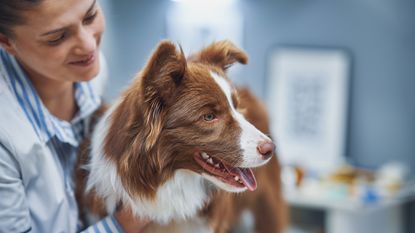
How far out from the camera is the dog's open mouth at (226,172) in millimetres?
1262

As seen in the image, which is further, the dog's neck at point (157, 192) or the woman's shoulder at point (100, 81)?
the woman's shoulder at point (100, 81)

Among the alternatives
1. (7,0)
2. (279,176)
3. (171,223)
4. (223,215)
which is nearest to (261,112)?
(279,176)

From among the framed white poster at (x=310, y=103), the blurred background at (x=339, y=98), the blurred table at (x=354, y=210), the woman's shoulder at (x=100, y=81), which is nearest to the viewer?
the woman's shoulder at (x=100, y=81)

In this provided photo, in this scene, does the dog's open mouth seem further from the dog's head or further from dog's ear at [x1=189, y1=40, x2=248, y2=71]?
dog's ear at [x1=189, y1=40, x2=248, y2=71]

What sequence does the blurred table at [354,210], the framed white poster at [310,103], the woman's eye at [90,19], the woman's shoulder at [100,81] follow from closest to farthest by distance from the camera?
the woman's eye at [90,19]
the woman's shoulder at [100,81]
the blurred table at [354,210]
the framed white poster at [310,103]

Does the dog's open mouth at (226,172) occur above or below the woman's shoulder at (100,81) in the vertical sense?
below

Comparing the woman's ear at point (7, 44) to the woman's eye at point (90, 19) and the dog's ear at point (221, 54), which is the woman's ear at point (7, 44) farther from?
the dog's ear at point (221, 54)

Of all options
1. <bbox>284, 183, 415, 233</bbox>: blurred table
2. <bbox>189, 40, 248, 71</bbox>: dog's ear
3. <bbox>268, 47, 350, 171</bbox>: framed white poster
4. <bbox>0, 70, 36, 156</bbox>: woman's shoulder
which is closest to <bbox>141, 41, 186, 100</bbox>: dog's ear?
<bbox>189, 40, 248, 71</bbox>: dog's ear

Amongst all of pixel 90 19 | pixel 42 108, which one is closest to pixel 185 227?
pixel 42 108

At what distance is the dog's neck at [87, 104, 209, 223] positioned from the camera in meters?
1.35

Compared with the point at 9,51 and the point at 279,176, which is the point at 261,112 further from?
the point at 9,51

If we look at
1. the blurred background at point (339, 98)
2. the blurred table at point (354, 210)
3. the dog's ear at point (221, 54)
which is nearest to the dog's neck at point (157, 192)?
the dog's ear at point (221, 54)

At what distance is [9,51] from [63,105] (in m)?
0.22

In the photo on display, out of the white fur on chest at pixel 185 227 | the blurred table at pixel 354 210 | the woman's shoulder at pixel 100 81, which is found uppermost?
the woman's shoulder at pixel 100 81
